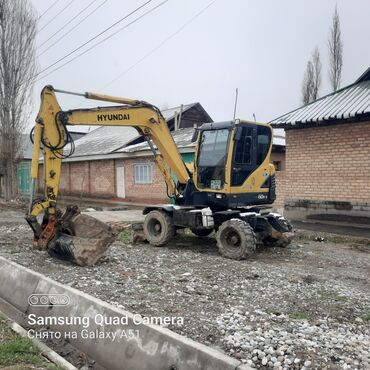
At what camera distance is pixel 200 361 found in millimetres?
3518

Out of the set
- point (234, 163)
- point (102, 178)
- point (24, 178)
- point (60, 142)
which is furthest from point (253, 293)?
point (24, 178)

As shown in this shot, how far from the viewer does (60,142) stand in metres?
8.52

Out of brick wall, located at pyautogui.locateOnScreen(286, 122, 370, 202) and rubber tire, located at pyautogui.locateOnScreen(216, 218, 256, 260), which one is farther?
brick wall, located at pyautogui.locateOnScreen(286, 122, 370, 202)

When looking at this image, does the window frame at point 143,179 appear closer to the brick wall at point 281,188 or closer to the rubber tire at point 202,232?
the brick wall at point 281,188

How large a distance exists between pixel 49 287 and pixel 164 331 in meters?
2.29

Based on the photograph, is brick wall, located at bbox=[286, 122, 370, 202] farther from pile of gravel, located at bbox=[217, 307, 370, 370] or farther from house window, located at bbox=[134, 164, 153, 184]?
house window, located at bbox=[134, 164, 153, 184]

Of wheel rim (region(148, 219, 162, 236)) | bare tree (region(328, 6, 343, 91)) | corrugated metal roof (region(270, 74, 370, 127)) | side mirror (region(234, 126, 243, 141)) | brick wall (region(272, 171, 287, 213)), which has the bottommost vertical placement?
wheel rim (region(148, 219, 162, 236))

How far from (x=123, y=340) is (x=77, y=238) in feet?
12.8

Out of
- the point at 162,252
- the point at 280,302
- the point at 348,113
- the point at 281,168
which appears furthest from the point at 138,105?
the point at 281,168

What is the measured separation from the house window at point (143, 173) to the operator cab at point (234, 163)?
34.3ft

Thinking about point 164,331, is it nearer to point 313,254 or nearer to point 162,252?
point 162,252

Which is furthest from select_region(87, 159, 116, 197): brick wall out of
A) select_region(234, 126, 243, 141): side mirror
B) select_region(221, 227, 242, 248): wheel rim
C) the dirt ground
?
select_region(221, 227, 242, 248): wheel rim

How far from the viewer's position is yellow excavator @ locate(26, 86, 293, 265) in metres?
7.98

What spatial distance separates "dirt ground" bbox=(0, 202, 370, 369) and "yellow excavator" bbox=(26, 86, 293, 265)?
391 millimetres
